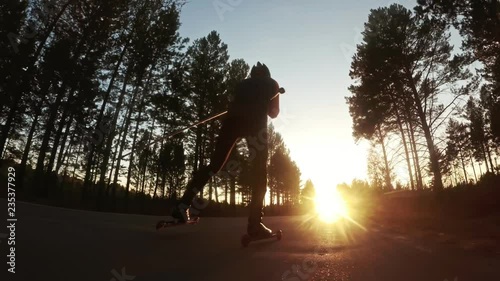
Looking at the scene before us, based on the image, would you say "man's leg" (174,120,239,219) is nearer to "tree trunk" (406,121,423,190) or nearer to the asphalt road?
the asphalt road

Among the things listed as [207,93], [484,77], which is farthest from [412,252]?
[207,93]

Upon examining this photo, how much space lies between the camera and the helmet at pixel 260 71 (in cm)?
442

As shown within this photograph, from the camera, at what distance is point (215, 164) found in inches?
153

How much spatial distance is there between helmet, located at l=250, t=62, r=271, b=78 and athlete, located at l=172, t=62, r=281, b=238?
11cm

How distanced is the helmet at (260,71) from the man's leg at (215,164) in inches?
32.2

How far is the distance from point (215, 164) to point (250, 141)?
1.73ft

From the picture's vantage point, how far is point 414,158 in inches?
1045

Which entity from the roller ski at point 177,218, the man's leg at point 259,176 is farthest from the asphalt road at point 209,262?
the man's leg at point 259,176

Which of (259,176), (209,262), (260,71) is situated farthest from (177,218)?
(260,71)

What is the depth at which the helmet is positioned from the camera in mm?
4422

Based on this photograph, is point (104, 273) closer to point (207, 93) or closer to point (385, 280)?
point (385, 280)

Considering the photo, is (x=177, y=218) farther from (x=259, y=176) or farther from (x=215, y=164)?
(x=259, y=176)

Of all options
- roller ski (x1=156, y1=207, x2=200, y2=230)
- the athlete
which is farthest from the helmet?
roller ski (x1=156, y1=207, x2=200, y2=230)

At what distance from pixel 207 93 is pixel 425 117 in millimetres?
18814
